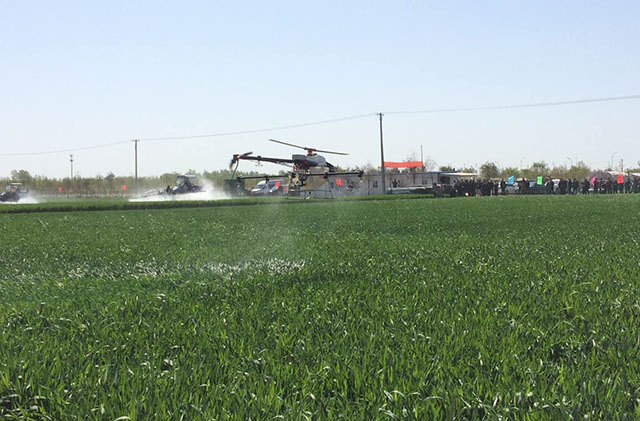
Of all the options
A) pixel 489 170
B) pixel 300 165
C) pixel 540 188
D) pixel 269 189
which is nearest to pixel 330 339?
pixel 300 165

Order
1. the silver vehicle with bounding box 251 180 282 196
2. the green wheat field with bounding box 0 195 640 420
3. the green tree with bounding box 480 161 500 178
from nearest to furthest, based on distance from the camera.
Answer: the green wheat field with bounding box 0 195 640 420
the silver vehicle with bounding box 251 180 282 196
the green tree with bounding box 480 161 500 178

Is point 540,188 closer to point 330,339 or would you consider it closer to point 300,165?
point 300,165

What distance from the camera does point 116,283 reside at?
32.5 ft

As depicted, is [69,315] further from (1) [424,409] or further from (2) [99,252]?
(2) [99,252]

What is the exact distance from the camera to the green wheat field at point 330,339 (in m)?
3.90

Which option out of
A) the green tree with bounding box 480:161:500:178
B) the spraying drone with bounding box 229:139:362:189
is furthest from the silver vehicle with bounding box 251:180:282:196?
the green tree with bounding box 480:161:500:178

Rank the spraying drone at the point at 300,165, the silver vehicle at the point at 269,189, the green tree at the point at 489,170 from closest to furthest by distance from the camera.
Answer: the spraying drone at the point at 300,165 → the silver vehicle at the point at 269,189 → the green tree at the point at 489,170

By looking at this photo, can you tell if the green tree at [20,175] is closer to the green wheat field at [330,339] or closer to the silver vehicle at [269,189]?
the silver vehicle at [269,189]

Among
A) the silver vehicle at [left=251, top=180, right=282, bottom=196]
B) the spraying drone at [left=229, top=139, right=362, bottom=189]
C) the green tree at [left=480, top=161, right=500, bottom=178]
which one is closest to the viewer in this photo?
the spraying drone at [left=229, top=139, right=362, bottom=189]

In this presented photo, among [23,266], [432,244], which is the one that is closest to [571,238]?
[432,244]

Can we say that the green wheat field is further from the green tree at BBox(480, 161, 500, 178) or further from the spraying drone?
the green tree at BBox(480, 161, 500, 178)

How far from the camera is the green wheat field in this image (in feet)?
12.8

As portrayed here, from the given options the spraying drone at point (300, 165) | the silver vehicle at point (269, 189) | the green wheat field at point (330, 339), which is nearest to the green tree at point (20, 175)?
the silver vehicle at point (269, 189)

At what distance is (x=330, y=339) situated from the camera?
5.49 meters
